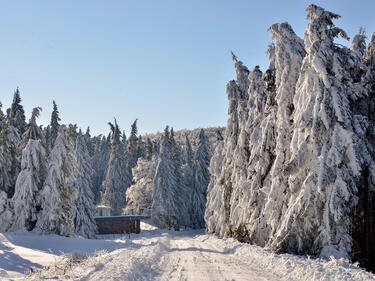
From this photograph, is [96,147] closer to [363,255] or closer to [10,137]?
[10,137]

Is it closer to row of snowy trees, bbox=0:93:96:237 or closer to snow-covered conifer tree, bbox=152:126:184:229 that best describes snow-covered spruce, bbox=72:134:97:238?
row of snowy trees, bbox=0:93:96:237

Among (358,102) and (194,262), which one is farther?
(358,102)

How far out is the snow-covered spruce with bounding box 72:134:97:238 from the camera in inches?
1521

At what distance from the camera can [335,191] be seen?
13.4 m

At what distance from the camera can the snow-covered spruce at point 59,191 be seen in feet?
90.3

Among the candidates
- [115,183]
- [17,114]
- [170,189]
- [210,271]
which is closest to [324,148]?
[210,271]

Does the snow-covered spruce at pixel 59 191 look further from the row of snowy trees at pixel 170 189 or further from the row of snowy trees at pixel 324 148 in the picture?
the row of snowy trees at pixel 170 189

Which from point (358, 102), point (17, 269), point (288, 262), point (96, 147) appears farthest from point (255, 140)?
point (96, 147)

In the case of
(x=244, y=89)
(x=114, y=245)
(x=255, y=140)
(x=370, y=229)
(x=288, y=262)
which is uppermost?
(x=244, y=89)

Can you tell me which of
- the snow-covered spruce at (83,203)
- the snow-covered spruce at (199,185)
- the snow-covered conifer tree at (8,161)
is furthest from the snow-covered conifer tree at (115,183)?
the snow-covered conifer tree at (8,161)

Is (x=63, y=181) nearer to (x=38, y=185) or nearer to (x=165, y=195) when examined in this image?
(x=38, y=185)

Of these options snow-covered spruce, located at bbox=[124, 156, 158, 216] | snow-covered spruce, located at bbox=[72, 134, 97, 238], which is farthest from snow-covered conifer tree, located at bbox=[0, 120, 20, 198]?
snow-covered spruce, located at bbox=[124, 156, 158, 216]

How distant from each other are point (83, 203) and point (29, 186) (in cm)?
1307

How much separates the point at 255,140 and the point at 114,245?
13525 mm
